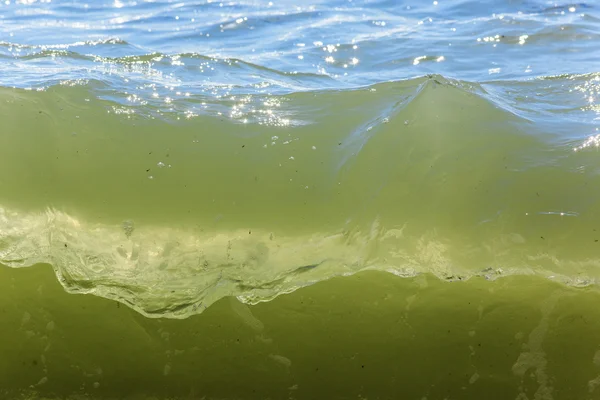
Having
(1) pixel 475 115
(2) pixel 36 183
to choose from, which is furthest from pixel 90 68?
(1) pixel 475 115

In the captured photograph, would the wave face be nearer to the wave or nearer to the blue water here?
the wave

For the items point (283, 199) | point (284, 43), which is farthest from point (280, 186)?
point (284, 43)

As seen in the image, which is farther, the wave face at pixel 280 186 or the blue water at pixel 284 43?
the blue water at pixel 284 43

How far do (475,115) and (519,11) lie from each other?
4.33 meters

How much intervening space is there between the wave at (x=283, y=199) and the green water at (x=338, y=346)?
76mm

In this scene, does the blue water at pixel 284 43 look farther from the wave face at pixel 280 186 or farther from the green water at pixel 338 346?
the green water at pixel 338 346

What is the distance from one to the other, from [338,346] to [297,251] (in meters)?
0.36

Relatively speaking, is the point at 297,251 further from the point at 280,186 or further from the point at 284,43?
the point at 284,43

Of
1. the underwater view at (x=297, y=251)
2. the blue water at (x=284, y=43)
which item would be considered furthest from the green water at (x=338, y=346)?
the blue water at (x=284, y=43)

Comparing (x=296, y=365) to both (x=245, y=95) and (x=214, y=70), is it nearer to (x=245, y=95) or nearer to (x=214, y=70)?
(x=245, y=95)

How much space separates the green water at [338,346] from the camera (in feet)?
7.09

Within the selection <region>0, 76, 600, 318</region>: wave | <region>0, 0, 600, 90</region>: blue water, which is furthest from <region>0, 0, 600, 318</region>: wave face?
<region>0, 0, 600, 90</region>: blue water

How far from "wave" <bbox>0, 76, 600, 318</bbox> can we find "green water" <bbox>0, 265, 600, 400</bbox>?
0.08 meters

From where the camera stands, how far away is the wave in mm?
2242
